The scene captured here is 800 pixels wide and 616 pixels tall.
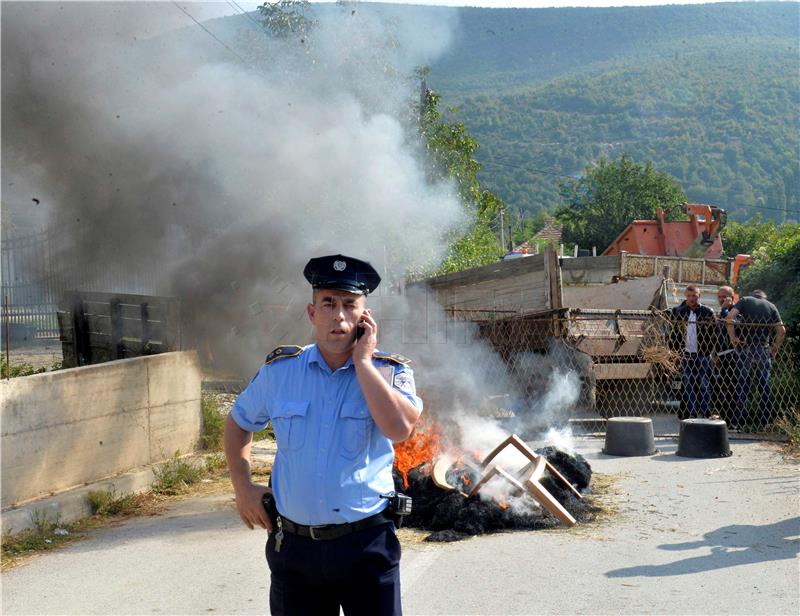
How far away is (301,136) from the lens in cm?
1004

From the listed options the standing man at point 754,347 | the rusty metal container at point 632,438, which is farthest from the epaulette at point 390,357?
the standing man at point 754,347

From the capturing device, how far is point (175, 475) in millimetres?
7293

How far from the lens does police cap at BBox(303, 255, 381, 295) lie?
288cm

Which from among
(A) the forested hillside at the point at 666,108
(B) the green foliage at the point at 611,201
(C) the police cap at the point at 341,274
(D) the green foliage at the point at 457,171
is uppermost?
(A) the forested hillside at the point at 666,108

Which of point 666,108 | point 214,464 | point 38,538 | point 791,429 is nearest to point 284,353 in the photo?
point 38,538

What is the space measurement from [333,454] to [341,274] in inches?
23.4

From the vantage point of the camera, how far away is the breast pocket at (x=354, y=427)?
2807 mm

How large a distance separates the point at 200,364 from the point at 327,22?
4971 mm

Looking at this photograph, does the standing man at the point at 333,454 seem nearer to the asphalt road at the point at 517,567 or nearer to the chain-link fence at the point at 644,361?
the asphalt road at the point at 517,567

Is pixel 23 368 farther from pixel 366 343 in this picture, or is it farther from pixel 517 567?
pixel 366 343

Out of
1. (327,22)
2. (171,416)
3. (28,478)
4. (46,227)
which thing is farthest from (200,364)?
(327,22)

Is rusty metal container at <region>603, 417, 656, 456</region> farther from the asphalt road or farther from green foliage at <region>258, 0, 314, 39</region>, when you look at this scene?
green foliage at <region>258, 0, 314, 39</region>

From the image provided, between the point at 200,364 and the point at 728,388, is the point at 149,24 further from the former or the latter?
the point at 728,388

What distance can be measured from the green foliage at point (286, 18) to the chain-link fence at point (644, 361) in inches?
161
